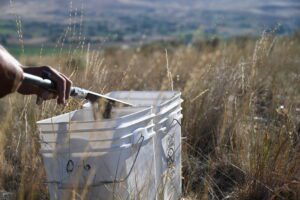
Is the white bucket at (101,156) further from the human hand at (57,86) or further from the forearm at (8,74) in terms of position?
the forearm at (8,74)

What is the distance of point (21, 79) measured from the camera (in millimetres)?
2512

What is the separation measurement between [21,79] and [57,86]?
332 millimetres

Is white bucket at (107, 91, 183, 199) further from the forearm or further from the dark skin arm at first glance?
the forearm

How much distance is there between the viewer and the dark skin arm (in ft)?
8.09

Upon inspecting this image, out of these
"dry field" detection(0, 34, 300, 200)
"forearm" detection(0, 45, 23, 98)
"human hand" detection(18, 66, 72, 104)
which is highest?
"forearm" detection(0, 45, 23, 98)

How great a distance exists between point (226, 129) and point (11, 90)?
2.31 m

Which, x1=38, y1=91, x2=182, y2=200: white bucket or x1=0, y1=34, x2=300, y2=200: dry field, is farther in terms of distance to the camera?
x1=0, y1=34, x2=300, y2=200: dry field

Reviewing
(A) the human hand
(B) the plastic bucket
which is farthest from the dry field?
(A) the human hand

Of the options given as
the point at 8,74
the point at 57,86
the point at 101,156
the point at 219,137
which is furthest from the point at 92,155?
the point at 219,137

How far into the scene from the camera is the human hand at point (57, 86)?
9.23ft

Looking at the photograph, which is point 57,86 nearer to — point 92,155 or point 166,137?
point 92,155

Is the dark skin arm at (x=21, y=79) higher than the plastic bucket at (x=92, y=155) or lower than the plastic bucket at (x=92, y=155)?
higher

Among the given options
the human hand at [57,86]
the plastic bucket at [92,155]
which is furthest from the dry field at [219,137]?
the human hand at [57,86]

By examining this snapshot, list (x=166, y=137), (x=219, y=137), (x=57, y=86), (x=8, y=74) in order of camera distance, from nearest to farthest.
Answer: (x=8, y=74) → (x=57, y=86) → (x=166, y=137) → (x=219, y=137)
